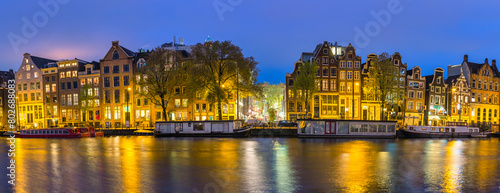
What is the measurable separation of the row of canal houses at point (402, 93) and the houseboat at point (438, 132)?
14738 mm

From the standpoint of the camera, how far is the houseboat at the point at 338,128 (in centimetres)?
5122

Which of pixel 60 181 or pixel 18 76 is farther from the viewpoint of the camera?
pixel 18 76

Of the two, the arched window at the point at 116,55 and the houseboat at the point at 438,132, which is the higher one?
the arched window at the point at 116,55

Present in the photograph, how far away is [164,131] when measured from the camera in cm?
5588

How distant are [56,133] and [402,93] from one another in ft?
236

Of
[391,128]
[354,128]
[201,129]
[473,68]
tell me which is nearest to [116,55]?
[201,129]

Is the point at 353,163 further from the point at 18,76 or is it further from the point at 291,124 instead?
the point at 18,76

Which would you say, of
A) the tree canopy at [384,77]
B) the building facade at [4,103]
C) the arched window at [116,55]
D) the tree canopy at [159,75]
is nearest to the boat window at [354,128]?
the tree canopy at [384,77]

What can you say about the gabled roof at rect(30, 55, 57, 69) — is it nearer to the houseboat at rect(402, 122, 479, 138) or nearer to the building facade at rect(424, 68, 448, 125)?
the houseboat at rect(402, 122, 479, 138)

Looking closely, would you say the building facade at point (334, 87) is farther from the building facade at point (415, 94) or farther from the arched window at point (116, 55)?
the arched window at point (116, 55)

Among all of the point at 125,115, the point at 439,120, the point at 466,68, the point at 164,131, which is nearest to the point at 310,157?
the point at 164,131

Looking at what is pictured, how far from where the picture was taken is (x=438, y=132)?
183ft

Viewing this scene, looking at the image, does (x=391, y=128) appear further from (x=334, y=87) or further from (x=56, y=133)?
(x=56, y=133)

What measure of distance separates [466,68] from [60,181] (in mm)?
95771
